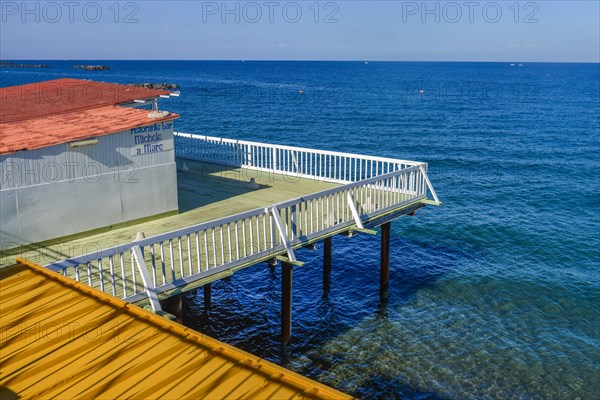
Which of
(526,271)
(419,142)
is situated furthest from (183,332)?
(419,142)

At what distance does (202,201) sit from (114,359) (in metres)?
11.0

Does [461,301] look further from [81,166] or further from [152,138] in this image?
[81,166]

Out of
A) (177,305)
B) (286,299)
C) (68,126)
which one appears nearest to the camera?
(177,305)

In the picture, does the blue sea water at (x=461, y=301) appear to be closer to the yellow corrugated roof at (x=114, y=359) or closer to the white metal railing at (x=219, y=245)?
the white metal railing at (x=219, y=245)

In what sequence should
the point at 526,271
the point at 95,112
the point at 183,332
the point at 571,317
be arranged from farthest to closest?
the point at 526,271
the point at 571,317
the point at 95,112
the point at 183,332

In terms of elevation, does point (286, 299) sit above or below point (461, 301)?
above

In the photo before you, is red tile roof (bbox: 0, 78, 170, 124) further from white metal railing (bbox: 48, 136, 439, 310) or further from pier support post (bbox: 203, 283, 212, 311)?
pier support post (bbox: 203, 283, 212, 311)

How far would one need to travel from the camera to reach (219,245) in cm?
1455

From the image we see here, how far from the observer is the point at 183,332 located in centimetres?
796

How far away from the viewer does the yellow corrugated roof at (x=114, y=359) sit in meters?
6.63

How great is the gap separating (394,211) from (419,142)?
130 feet

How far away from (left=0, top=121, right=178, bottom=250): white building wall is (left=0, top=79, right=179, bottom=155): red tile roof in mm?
283

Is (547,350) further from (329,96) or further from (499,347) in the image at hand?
(329,96)

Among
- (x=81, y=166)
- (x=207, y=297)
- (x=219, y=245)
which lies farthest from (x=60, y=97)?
(x=219, y=245)
